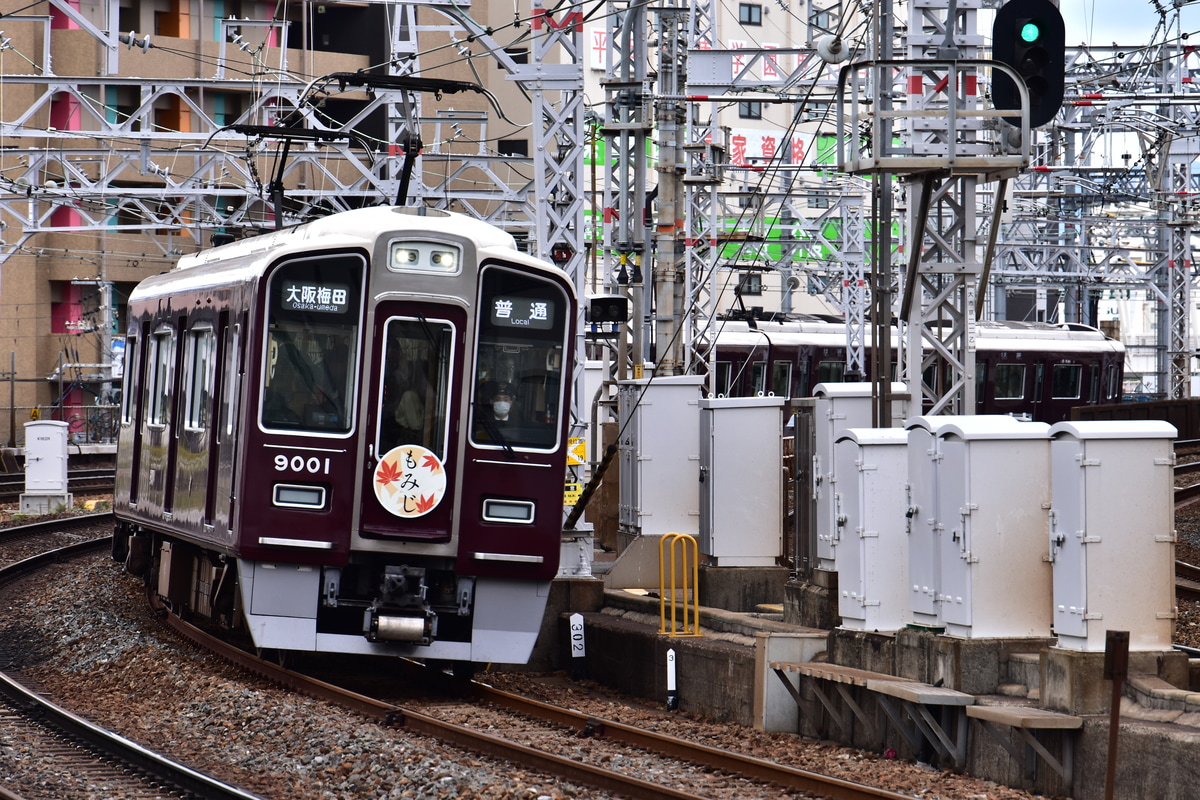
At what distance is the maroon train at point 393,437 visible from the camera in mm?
10438

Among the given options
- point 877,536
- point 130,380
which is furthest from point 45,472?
point 877,536

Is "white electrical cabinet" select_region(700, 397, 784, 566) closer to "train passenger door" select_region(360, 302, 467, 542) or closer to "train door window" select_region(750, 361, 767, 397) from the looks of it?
"train passenger door" select_region(360, 302, 467, 542)

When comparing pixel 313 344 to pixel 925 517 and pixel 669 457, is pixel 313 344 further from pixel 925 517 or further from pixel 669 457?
pixel 669 457

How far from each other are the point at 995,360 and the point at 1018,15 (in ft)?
82.8

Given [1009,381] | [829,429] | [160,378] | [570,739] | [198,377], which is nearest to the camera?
[570,739]

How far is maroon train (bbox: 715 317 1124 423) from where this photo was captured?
33969mm

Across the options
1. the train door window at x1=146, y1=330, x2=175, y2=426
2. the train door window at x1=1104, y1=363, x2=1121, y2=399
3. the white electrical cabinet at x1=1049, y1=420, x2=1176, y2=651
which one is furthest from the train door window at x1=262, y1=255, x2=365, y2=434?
the train door window at x1=1104, y1=363, x2=1121, y2=399

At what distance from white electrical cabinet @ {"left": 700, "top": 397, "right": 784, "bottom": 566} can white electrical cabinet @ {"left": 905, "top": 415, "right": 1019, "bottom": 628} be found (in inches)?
151

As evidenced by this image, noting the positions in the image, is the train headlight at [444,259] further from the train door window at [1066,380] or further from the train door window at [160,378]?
the train door window at [1066,380]

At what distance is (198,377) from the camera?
12.1m

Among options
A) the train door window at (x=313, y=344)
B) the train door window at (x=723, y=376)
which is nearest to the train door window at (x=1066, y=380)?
the train door window at (x=723, y=376)

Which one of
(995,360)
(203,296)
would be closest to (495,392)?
(203,296)

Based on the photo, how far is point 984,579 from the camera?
28.6 ft

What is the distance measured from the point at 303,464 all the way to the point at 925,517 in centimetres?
392
